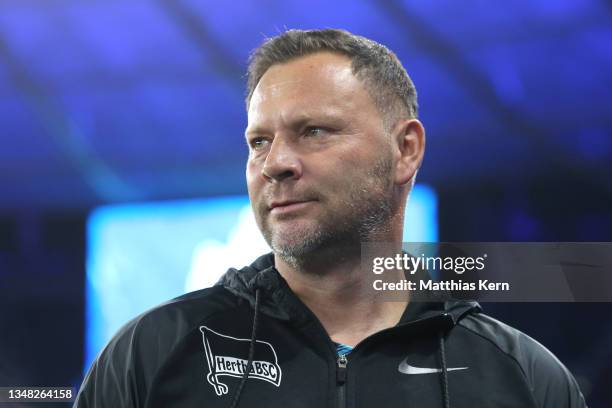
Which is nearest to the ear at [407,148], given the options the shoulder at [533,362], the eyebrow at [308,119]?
the eyebrow at [308,119]

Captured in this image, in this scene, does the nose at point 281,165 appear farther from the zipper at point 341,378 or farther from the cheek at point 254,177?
the zipper at point 341,378

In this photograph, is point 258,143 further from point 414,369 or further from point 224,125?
point 224,125

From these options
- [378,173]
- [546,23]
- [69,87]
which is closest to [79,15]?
[69,87]

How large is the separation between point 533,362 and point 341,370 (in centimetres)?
28

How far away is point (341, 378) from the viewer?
0.88 meters

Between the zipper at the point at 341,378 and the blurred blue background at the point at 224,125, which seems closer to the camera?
the zipper at the point at 341,378

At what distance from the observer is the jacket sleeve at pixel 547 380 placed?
0.93 meters

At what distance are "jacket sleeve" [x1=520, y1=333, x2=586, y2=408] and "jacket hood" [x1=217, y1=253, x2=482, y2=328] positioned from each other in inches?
3.8

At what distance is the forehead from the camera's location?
957 mm

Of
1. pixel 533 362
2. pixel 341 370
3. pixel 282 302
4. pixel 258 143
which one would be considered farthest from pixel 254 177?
pixel 533 362

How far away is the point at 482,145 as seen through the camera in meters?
1.44

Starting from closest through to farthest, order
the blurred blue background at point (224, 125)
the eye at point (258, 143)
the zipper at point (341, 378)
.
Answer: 1. the zipper at point (341, 378)
2. the eye at point (258, 143)
3. the blurred blue background at point (224, 125)

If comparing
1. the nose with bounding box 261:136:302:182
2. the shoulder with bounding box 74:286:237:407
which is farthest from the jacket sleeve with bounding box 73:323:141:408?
the nose with bounding box 261:136:302:182

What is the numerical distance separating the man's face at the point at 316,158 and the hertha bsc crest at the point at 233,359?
13 cm
